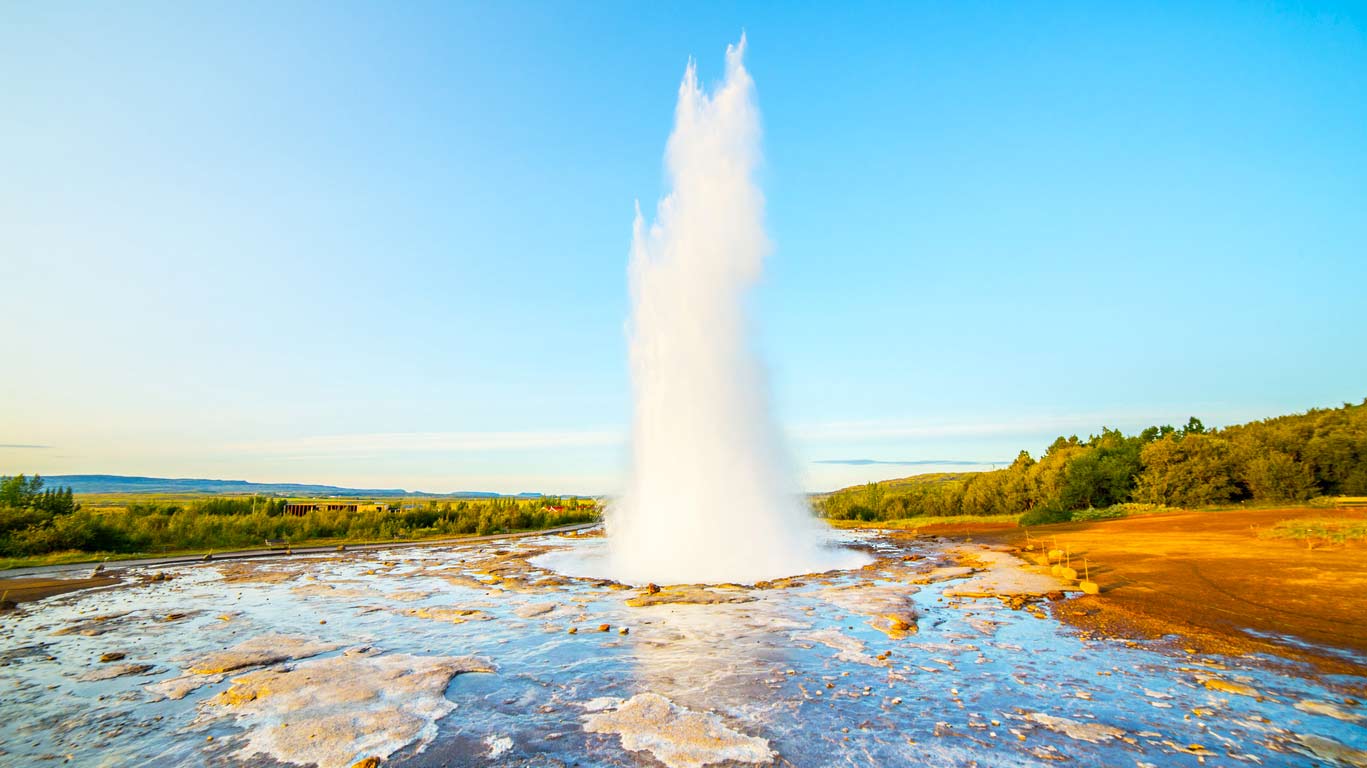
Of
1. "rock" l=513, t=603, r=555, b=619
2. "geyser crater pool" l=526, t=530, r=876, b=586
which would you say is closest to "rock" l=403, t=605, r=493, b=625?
"rock" l=513, t=603, r=555, b=619

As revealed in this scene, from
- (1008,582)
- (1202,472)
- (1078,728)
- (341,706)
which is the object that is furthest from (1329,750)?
(1202,472)

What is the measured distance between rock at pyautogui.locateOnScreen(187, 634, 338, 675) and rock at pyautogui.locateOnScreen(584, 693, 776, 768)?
6377 millimetres

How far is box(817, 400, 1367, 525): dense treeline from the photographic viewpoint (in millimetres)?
34906

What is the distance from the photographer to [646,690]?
8258mm

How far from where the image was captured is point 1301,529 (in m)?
20.7

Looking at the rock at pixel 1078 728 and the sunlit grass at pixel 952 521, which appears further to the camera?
the sunlit grass at pixel 952 521

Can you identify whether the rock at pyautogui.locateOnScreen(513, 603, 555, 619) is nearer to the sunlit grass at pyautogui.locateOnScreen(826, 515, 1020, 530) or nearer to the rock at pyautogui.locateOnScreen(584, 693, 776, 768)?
the rock at pyautogui.locateOnScreen(584, 693, 776, 768)

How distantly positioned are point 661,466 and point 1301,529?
2303 cm

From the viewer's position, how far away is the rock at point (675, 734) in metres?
6.09

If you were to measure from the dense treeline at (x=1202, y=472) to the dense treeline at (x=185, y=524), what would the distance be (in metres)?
43.2

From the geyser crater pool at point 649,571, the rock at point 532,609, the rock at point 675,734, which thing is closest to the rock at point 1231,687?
the rock at point 675,734

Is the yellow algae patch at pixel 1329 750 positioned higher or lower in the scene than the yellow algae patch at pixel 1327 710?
higher

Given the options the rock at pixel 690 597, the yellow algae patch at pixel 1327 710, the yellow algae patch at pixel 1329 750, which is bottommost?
the rock at pixel 690 597

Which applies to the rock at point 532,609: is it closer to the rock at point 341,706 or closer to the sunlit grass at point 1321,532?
the rock at point 341,706
